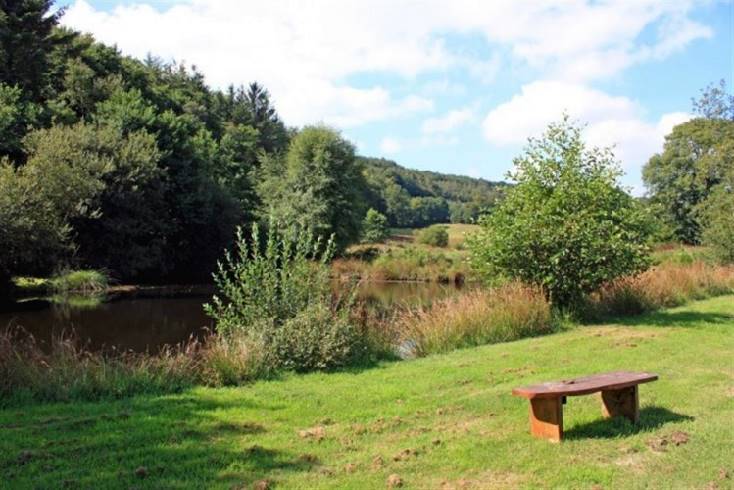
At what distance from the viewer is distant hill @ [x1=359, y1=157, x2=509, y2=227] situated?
77.4m

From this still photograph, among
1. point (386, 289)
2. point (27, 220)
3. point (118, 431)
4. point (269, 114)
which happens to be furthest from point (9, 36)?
point (269, 114)

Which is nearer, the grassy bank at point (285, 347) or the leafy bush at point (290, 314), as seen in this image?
the grassy bank at point (285, 347)

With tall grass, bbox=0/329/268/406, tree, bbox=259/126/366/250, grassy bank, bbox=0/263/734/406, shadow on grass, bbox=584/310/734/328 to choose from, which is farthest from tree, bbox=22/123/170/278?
shadow on grass, bbox=584/310/734/328

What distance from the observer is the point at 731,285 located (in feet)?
67.8

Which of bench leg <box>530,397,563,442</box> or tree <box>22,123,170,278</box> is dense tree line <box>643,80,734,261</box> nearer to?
tree <box>22,123,170,278</box>

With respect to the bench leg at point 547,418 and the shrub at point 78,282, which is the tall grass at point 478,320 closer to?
the bench leg at point 547,418

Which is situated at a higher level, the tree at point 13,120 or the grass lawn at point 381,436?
the tree at point 13,120

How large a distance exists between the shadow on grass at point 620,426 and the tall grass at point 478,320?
5210 millimetres

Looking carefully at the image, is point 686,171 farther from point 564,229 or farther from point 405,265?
point 564,229

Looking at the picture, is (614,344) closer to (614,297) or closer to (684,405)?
(684,405)

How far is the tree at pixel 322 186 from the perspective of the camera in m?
41.7

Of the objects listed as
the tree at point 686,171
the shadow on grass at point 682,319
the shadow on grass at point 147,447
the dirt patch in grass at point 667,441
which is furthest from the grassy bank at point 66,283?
the tree at point 686,171

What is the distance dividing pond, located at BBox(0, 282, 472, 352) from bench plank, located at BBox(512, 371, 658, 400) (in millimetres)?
9698

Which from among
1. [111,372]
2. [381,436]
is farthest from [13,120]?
[381,436]
